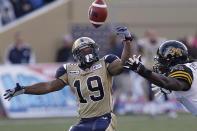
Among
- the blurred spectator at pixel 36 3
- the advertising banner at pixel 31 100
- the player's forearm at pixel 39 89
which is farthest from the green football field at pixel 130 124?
the blurred spectator at pixel 36 3

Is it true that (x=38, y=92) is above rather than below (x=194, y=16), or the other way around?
above

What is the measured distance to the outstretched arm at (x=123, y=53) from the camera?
6.74m

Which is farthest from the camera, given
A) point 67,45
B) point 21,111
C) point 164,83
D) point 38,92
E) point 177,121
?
point 67,45

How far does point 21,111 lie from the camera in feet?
46.0

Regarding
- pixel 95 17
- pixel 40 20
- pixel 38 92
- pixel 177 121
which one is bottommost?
pixel 177 121

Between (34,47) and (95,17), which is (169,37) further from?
(95,17)

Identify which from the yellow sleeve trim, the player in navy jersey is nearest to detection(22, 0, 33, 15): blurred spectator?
the player in navy jersey

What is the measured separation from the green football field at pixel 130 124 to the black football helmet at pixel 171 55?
4.53 metres

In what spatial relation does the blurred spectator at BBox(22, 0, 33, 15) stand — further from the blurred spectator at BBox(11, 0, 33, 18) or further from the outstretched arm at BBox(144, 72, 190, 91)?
the outstretched arm at BBox(144, 72, 190, 91)

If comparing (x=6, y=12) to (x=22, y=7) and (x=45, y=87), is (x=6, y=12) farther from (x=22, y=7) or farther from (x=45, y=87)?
(x=45, y=87)

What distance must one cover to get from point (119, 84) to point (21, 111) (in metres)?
2.30

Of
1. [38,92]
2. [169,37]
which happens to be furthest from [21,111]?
[38,92]

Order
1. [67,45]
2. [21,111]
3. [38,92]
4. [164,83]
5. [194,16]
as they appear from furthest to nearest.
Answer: [194,16] → [67,45] → [21,111] → [38,92] → [164,83]

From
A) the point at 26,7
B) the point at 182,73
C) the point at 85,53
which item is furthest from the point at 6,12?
the point at 182,73
